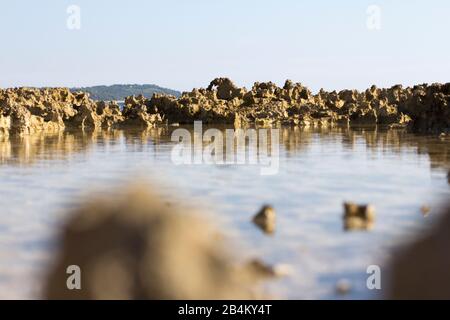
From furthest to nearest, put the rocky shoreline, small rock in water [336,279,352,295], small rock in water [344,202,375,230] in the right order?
the rocky shoreline → small rock in water [344,202,375,230] → small rock in water [336,279,352,295]

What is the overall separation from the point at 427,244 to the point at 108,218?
88.6 inches

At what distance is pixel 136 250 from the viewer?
342cm

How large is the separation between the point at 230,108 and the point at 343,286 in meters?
34.2

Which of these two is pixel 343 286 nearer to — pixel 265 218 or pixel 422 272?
A: pixel 422 272

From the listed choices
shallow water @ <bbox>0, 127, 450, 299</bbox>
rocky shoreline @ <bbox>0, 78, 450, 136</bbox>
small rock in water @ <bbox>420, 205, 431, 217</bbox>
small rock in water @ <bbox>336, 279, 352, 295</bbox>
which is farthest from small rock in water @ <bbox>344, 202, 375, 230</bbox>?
rocky shoreline @ <bbox>0, 78, 450, 136</bbox>

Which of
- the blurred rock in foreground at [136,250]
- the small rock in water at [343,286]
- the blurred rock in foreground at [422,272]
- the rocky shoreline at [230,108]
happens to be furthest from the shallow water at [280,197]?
the rocky shoreline at [230,108]

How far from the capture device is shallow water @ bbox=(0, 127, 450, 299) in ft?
17.5

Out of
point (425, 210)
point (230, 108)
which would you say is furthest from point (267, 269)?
point (230, 108)

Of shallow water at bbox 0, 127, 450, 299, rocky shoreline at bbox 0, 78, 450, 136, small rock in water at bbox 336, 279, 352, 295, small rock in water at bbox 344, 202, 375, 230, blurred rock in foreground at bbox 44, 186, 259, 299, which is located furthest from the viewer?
rocky shoreline at bbox 0, 78, 450, 136

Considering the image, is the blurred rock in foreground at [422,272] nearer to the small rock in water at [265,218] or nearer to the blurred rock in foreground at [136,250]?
the blurred rock in foreground at [136,250]

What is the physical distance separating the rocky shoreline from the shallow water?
8859 millimetres

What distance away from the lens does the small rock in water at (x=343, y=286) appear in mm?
4648

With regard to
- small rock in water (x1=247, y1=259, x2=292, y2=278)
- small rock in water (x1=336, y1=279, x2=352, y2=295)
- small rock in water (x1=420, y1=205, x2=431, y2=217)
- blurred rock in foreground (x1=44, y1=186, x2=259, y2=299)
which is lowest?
small rock in water (x1=336, y1=279, x2=352, y2=295)

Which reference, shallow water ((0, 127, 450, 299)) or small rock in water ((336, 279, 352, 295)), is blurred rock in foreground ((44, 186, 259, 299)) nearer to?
shallow water ((0, 127, 450, 299))
